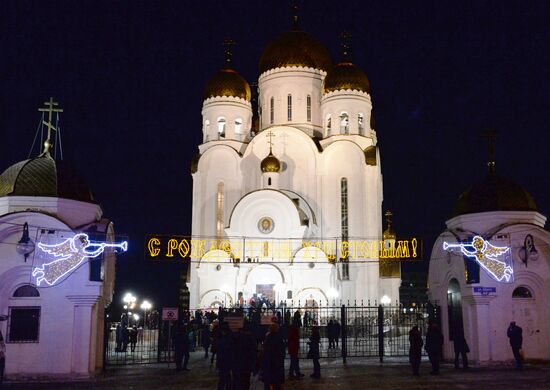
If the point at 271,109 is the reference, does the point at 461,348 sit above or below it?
below

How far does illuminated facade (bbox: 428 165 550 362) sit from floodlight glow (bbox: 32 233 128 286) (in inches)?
386

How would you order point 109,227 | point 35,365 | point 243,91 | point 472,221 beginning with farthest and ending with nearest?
point 243,91
point 472,221
point 109,227
point 35,365

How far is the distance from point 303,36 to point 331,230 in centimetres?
1379

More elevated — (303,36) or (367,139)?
(303,36)

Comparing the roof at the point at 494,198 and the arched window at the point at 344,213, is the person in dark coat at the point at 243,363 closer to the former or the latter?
the roof at the point at 494,198

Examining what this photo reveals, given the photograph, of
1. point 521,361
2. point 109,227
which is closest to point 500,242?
point 521,361

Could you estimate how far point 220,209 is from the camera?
42.0m

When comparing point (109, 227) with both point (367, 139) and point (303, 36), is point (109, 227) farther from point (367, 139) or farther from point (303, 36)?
point (303, 36)

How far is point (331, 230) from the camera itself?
4038cm

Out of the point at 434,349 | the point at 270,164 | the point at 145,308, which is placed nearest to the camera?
the point at 434,349

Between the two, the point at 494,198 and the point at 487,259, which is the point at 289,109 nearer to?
the point at 494,198

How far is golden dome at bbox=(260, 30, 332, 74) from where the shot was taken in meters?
44.5

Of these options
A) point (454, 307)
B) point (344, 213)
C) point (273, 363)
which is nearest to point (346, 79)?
point (344, 213)

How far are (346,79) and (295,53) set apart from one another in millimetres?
4292
